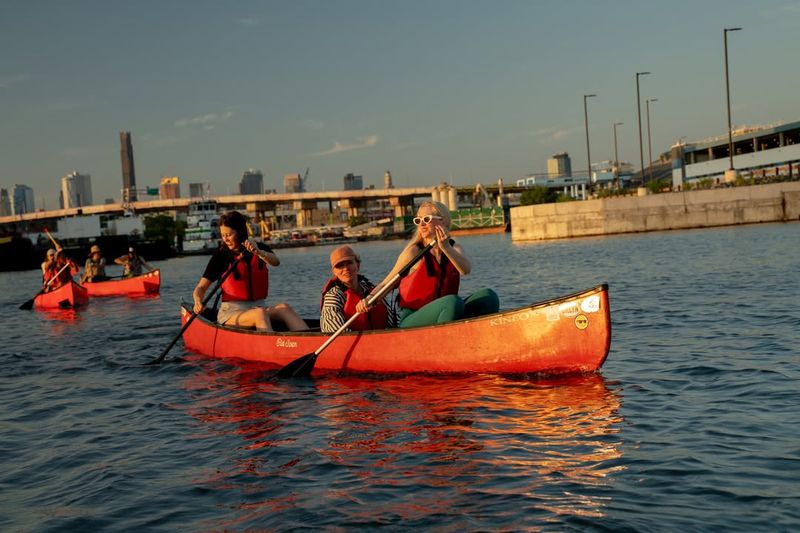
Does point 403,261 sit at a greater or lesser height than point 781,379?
greater

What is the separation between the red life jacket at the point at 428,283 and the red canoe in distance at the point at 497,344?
436 millimetres

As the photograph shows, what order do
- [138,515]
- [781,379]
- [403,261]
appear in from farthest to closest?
[403,261] < [781,379] < [138,515]

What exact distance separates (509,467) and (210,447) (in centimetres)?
289

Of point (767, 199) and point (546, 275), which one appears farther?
point (767, 199)


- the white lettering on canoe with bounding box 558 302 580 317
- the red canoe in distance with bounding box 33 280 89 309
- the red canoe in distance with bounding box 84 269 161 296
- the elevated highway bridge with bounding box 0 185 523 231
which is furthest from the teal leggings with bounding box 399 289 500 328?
the elevated highway bridge with bounding box 0 185 523 231

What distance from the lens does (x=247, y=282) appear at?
12.5m

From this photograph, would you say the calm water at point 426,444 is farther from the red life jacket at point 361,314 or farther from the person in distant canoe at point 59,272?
the person in distant canoe at point 59,272

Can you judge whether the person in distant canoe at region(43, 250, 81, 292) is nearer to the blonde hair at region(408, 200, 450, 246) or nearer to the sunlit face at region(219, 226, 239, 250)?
the sunlit face at region(219, 226, 239, 250)

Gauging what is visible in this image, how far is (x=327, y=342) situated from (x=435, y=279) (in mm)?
1650

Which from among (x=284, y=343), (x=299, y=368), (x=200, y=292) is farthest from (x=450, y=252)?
(x=200, y=292)

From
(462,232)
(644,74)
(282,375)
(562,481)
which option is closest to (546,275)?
(282,375)

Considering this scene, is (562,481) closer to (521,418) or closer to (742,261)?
(521,418)

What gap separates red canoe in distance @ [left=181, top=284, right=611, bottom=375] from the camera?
885cm

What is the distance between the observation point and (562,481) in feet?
19.2
